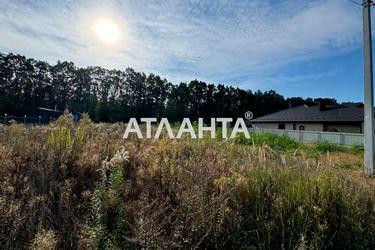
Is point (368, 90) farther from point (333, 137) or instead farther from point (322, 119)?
point (322, 119)

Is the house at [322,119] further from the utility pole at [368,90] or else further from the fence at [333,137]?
the utility pole at [368,90]

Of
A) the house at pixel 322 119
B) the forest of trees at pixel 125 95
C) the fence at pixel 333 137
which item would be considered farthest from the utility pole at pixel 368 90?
the forest of trees at pixel 125 95

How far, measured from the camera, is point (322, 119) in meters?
31.6

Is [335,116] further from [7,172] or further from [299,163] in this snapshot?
[7,172]

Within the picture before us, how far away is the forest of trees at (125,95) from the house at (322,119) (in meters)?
21.9

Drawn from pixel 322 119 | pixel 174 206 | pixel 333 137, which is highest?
pixel 322 119

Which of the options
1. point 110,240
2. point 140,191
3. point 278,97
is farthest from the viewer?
point 278,97

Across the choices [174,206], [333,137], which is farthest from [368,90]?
[333,137]

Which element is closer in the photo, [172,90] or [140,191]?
[140,191]

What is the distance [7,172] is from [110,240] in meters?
1.56

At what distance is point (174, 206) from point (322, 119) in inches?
1272

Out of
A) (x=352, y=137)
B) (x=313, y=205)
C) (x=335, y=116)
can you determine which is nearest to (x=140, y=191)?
(x=313, y=205)

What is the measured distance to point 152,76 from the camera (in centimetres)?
7331

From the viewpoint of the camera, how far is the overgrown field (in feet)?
7.34
